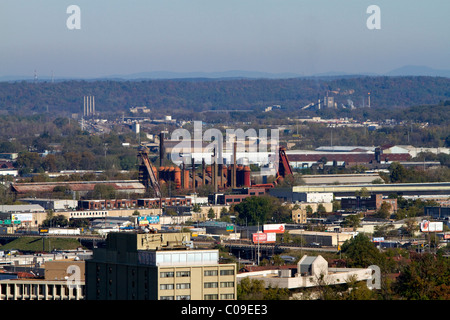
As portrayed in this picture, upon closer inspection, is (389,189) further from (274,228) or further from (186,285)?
(186,285)

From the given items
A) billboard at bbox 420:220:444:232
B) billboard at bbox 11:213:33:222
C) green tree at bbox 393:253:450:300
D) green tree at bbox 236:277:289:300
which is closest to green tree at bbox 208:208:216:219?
billboard at bbox 11:213:33:222

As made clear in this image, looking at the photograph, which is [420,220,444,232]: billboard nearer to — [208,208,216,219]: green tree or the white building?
[208,208,216,219]: green tree

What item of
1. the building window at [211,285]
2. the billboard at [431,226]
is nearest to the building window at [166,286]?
the building window at [211,285]

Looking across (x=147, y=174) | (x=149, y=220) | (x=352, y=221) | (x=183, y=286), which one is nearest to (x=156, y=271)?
(x=183, y=286)

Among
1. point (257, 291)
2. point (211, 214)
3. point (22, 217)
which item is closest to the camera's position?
point (257, 291)

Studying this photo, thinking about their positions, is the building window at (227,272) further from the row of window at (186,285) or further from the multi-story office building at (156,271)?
the row of window at (186,285)

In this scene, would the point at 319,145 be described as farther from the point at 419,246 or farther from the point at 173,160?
the point at 419,246
